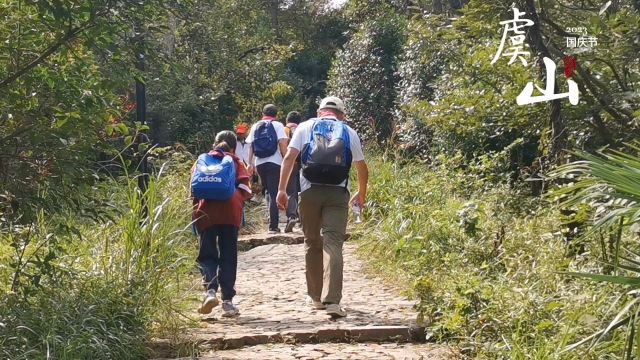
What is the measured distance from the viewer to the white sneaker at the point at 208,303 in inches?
277

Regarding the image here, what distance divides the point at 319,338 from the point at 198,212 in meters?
1.48

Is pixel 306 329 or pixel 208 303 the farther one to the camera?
pixel 208 303

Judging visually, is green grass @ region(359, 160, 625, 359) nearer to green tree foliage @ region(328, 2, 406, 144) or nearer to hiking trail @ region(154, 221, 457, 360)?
hiking trail @ region(154, 221, 457, 360)

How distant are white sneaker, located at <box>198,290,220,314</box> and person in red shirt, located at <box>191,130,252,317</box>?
0.04 feet

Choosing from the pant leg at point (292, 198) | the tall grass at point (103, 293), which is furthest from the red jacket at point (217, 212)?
the pant leg at point (292, 198)

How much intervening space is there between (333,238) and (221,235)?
2.88 ft

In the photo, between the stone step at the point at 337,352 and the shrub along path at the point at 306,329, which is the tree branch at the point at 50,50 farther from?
the stone step at the point at 337,352

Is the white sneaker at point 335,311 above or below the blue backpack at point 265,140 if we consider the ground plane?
below

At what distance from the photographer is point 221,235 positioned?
7.34 metres

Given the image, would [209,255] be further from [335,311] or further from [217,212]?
[335,311]

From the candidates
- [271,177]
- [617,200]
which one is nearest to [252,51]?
[271,177]

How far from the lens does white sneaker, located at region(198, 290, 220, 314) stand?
704 cm

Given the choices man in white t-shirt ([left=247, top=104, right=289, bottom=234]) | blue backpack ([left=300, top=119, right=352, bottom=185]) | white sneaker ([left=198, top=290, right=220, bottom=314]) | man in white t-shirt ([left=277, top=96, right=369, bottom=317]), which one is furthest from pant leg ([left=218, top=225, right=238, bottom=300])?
man in white t-shirt ([left=247, top=104, right=289, bottom=234])

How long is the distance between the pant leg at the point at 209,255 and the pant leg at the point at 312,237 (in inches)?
27.2
